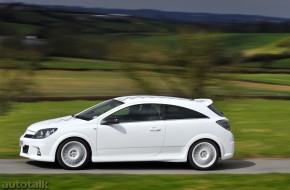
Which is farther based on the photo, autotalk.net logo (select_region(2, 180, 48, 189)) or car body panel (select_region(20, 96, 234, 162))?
car body panel (select_region(20, 96, 234, 162))

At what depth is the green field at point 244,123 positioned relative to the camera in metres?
17.1

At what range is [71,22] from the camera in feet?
220

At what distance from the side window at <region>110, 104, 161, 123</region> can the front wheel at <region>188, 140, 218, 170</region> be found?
38.2 inches

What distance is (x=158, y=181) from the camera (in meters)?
10.9

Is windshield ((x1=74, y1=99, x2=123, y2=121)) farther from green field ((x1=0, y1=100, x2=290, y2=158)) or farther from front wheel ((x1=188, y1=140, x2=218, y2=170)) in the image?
green field ((x1=0, y1=100, x2=290, y2=158))

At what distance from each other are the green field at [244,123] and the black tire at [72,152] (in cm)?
305

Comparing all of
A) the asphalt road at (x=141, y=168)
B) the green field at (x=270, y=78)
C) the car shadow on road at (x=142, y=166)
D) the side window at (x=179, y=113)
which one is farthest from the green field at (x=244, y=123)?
the green field at (x=270, y=78)

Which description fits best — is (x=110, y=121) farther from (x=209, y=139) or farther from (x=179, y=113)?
(x=209, y=139)

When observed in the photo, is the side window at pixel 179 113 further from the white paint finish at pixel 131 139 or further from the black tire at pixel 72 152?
the black tire at pixel 72 152

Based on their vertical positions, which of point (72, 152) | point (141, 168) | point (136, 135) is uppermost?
point (136, 135)

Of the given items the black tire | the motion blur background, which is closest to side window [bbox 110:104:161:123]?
the black tire

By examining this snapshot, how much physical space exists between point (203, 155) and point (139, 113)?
1.53 metres

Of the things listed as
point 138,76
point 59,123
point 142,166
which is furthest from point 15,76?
point 142,166

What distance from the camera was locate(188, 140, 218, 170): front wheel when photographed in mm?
12773
